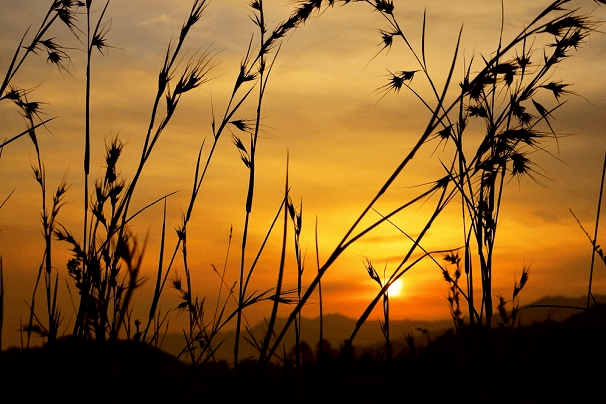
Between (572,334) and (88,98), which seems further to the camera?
(572,334)

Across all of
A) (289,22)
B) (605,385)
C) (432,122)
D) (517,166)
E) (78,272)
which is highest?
(289,22)

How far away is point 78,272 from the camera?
2.39 m

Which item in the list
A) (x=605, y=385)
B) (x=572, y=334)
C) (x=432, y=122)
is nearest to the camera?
(x=432, y=122)

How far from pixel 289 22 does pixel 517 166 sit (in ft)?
3.35

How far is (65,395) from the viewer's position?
162cm

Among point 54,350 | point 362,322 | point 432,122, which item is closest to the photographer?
point 432,122

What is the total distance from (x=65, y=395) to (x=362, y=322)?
0.67m

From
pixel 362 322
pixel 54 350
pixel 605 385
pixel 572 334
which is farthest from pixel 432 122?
pixel 572 334

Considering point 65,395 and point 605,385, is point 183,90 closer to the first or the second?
point 65,395

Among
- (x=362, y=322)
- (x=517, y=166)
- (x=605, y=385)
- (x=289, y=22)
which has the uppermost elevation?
(x=289, y=22)

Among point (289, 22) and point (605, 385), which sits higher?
point (289, 22)

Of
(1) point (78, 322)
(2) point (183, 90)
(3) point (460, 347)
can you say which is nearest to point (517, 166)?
(3) point (460, 347)

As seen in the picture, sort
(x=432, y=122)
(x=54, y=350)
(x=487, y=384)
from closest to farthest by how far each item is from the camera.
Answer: (x=432, y=122), (x=54, y=350), (x=487, y=384)

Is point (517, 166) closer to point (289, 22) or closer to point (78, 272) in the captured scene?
point (289, 22)
